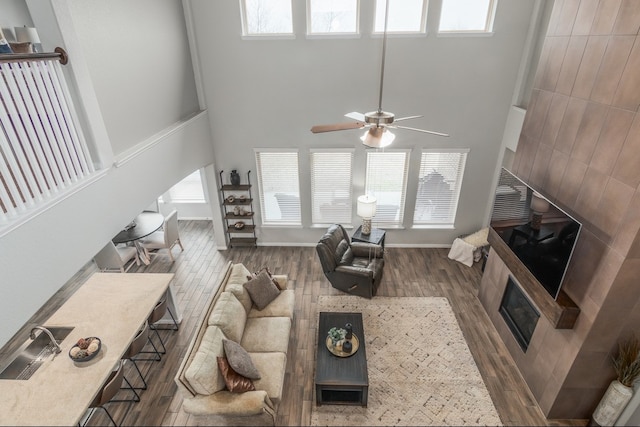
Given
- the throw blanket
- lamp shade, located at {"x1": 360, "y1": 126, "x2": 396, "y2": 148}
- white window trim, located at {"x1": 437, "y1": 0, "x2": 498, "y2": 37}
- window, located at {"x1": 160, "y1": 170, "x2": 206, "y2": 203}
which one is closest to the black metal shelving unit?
window, located at {"x1": 160, "y1": 170, "x2": 206, "y2": 203}

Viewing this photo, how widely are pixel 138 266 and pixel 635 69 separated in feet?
26.5

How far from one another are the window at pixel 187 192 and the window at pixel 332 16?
4.76 m

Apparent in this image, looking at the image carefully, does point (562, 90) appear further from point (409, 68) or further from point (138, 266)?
point (138, 266)

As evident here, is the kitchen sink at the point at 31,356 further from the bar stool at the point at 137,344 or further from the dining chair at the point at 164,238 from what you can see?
the dining chair at the point at 164,238

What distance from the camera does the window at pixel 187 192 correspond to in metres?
8.77

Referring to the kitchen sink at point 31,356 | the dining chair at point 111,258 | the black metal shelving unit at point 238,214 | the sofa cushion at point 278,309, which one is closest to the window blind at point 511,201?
the sofa cushion at point 278,309

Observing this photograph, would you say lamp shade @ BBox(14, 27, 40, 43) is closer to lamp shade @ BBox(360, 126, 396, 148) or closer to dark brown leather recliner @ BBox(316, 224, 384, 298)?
lamp shade @ BBox(360, 126, 396, 148)

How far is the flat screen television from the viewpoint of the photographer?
140 inches

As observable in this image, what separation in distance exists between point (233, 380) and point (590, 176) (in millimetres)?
4411

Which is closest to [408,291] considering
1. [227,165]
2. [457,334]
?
[457,334]

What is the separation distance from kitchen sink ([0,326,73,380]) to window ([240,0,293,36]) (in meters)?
5.32

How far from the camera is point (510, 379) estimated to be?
462 centimetres

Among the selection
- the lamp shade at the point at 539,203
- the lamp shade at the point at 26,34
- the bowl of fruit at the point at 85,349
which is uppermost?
the lamp shade at the point at 26,34

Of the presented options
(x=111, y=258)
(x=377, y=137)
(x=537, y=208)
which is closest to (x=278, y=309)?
(x=377, y=137)
